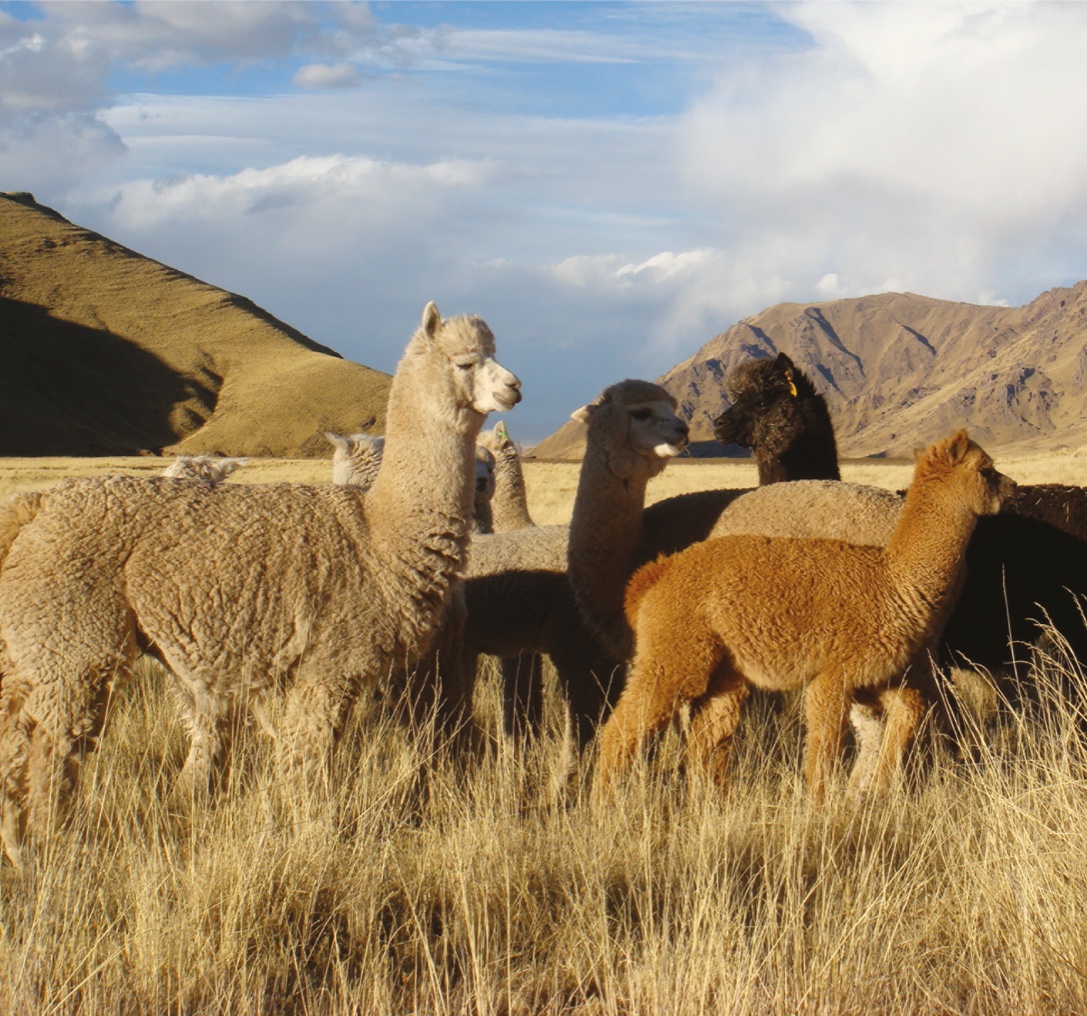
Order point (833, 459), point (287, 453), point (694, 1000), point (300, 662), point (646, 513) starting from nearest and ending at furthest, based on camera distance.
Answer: point (694, 1000) < point (300, 662) < point (646, 513) < point (833, 459) < point (287, 453)

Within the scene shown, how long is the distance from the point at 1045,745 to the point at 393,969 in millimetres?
3232

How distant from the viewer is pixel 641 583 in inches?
197

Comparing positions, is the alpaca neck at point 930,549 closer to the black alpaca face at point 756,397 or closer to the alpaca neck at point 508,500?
the black alpaca face at point 756,397

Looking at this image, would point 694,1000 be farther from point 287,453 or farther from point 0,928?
point 287,453

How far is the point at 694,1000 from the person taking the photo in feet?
10.0

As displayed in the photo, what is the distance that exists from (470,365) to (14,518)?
1.92 metres

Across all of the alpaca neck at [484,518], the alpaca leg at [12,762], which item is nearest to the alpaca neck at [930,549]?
the alpaca leg at [12,762]

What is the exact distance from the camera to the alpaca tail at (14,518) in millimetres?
4340

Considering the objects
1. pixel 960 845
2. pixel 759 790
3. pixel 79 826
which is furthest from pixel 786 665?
pixel 79 826

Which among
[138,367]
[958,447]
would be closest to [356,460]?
[958,447]

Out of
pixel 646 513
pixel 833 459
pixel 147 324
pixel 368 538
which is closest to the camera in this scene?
pixel 368 538

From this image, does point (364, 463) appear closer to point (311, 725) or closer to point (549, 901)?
point (311, 725)

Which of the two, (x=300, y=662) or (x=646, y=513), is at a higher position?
(x=646, y=513)

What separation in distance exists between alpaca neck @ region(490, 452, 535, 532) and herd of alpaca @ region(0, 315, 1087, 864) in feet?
7.86
